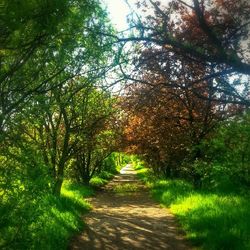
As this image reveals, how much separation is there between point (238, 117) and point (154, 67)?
14.4 ft

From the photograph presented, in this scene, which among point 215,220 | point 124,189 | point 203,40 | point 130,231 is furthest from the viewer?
point 124,189

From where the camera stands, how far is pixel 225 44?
6.41m

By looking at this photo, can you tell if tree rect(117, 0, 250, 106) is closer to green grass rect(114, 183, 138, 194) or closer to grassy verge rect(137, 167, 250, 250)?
grassy verge rect(137, 167, 250, 250)

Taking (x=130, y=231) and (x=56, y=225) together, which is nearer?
(x=56, y=225)

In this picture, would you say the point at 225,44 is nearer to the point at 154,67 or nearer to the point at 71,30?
the point at 154,67

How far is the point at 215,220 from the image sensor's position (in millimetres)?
11258

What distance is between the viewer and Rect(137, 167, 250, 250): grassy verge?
30.9 ft

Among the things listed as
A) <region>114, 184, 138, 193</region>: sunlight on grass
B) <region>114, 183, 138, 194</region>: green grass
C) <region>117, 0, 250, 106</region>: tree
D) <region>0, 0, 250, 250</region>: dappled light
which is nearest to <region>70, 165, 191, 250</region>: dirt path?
<region>0, 0, 250, 250</region>: dappled light

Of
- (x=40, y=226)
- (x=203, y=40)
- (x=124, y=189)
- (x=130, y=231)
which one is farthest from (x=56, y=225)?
(x=124, y=189)

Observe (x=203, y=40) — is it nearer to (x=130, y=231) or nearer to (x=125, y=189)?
(x=130, y=231)

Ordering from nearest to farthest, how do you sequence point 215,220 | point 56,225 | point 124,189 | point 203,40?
point 203,40 → point 56,225 → point 215,220 → point 124,189

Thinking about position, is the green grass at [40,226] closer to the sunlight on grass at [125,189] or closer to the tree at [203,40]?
the tree at [203,40]

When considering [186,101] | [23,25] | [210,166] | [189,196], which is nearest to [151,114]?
[186,101]

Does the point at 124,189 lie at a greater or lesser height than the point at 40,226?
lesser
